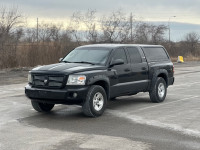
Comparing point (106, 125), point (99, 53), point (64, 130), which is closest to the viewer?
point (64, 130)

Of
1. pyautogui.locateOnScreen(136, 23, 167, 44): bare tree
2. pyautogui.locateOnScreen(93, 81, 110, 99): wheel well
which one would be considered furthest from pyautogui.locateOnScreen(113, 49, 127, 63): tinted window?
pyautogui.locateOnScreen(136, 23, 167, 44): bare tree

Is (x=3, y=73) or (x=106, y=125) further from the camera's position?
(x=3, y=73)

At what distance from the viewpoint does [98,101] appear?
28.6ft

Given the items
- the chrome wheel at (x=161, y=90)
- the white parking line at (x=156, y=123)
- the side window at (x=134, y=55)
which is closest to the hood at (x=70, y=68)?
the white parking line at (x=156, y=123)

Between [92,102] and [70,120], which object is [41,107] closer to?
[70,120]

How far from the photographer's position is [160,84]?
11141mm

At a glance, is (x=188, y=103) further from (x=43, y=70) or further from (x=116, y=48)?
(x=43, y=70)

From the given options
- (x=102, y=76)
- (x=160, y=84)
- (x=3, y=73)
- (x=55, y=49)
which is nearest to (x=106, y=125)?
(x=102, y=76)

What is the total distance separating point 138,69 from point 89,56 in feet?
5.23

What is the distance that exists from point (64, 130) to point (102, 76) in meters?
2.03

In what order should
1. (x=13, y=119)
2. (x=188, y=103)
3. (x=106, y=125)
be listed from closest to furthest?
1. (x=106, y=125)
2. (x=13, y=119)
3. (x=188, y=103)

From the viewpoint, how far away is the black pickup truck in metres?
8.25

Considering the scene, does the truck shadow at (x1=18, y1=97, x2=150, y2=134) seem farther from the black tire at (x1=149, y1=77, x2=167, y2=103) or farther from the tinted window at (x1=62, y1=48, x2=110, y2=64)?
the tinted window at (x1=62, y1=48, x2=110, y2=64)

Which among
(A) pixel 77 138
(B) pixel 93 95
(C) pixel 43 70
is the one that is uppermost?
(C) pixel 43 70
